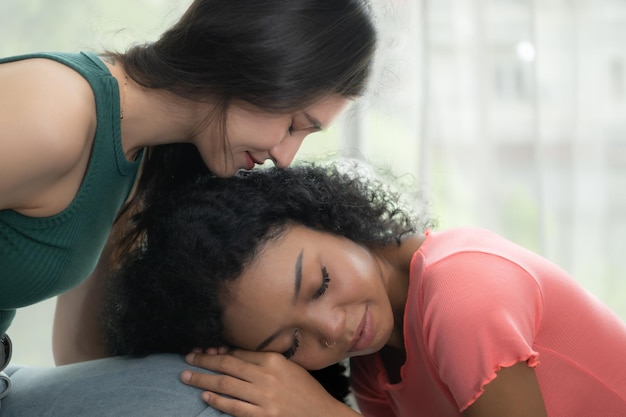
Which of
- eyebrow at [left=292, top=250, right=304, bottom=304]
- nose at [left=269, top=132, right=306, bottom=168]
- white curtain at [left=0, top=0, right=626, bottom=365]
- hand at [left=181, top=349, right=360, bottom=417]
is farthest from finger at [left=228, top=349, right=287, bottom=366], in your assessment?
white curtain at [left=0, top=0, right=626, bottom=365]

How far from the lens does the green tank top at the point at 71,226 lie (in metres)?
1.22

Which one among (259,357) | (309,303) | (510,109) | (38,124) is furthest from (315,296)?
(510,109)

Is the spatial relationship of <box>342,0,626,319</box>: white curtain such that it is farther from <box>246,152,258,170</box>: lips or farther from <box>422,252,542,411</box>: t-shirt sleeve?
<box>422,252,542,411</box>: t-shirt sleeve

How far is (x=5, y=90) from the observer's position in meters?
1.10

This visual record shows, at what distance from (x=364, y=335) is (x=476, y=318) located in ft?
0.77

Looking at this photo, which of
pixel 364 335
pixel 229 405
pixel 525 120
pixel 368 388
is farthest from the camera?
pixel 525 120

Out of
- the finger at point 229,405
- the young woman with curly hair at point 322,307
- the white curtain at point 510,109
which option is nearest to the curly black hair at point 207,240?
the young woman with curly hair at point 322,307

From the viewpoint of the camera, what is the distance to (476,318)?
1.12 metres

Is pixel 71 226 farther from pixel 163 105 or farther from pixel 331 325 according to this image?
pixel 331 325

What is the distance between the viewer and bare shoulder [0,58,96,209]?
1071 mm

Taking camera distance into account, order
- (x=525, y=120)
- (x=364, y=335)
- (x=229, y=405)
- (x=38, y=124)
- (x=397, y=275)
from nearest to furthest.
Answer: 1. (x=38, y=124)
2. (x=229, y=405)
3. (x=364, y=335)
4. (x=397, y=275)
5. (x=525, y=120)

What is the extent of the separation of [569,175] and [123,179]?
1.27 m

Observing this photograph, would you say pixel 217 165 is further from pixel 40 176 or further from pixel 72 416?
pixel 72 416

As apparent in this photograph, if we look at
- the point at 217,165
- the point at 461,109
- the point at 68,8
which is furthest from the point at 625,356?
the point at 68,8
